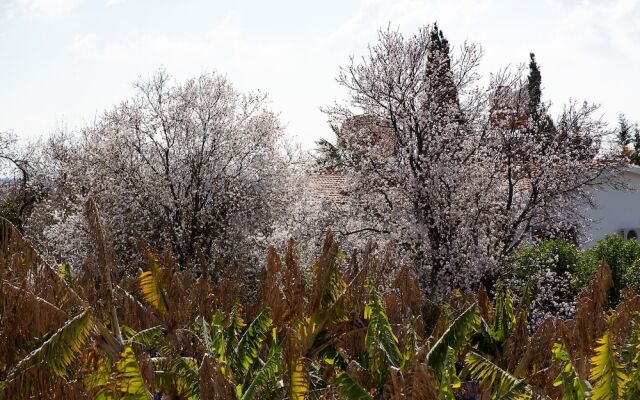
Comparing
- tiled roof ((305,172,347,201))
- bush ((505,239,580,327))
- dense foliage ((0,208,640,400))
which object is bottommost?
bush ((505,239,580,327))

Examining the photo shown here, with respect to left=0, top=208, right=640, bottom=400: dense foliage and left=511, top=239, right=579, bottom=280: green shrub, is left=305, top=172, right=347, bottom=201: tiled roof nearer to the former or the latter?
left=511, top=239, right=579, bottom=280: green shrub

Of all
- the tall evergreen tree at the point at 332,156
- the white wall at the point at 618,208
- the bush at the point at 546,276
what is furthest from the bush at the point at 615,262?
the white wall at the point at 618,208

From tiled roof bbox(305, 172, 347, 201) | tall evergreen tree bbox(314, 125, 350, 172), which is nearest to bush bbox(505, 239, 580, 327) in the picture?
tall evergreen tree bbox(314, 125, 350, 172)

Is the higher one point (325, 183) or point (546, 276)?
point (325, 183)

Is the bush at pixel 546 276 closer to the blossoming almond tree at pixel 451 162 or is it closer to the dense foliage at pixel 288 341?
the blossoming almond tree at pixel 451 162

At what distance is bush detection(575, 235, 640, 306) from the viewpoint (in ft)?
55.5

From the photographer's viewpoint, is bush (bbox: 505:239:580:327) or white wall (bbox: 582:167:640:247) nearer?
bush (bbox: 505:239:580:327)

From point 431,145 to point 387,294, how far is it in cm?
674

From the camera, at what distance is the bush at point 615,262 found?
16906mm

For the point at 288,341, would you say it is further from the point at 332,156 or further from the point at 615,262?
the point at 332,156

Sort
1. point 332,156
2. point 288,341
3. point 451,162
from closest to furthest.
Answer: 1. point 288,341
2. point 451,162
3. point 332,156

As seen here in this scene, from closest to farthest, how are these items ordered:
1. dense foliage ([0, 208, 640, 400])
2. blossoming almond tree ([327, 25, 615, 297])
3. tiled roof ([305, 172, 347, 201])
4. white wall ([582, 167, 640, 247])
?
dense foliage ([0, 208, 640, 400])
blossoming almond tree ([327, 25, 615, 297])
tiled roof ([305, 172, 347, 201])
white wall ([582, 167, 640, 247])

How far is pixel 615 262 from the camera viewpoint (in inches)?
689

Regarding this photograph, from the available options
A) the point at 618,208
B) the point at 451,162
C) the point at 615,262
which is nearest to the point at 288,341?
the point at 451,162
